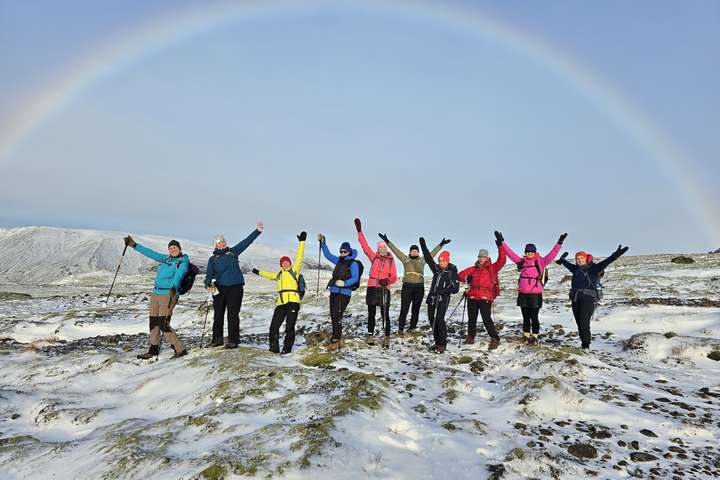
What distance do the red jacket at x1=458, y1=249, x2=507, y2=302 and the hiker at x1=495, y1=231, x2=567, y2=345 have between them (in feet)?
1.51

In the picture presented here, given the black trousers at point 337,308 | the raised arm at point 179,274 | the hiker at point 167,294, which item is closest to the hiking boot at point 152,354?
the hiker at point 167,294

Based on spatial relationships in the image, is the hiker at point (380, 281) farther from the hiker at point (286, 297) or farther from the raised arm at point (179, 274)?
the raised arm at point (179, 274)

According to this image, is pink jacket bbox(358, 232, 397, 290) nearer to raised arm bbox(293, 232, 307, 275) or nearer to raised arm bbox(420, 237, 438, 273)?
raised arm bbox(420, 237, 438, 273)

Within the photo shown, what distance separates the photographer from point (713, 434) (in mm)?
6891

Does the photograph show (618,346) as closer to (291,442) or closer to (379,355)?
(379,355)

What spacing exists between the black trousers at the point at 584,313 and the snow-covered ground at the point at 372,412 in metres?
0.93

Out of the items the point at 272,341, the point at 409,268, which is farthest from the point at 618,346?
the point at 272,341

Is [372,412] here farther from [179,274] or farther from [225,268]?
[179,274]

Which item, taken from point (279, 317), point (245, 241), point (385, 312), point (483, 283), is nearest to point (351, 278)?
point (385, 312)

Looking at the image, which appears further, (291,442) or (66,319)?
(66,319)

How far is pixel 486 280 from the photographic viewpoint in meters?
13.7

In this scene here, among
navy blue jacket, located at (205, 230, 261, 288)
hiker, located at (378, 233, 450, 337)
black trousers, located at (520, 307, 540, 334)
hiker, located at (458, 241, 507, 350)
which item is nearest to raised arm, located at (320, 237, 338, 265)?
hiker, located at (378, 233, 450, 337)

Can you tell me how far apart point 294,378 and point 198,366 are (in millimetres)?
2615

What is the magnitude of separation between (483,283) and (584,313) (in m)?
2.92
